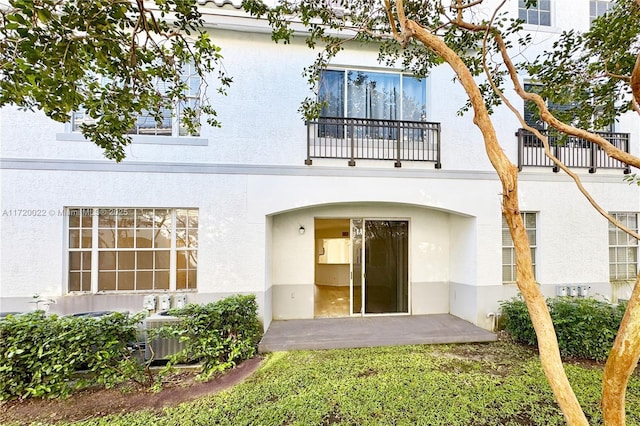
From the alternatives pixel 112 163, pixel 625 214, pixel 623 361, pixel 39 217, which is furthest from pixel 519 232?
pixel 625 214

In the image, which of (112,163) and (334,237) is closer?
(112,163)

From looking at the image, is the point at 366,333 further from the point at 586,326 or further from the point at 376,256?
the point at 586,326

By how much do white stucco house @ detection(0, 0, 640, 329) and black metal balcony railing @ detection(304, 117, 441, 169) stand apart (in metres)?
0.04

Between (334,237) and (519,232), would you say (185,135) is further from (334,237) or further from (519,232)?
(519,232)

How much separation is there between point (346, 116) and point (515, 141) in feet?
14.1

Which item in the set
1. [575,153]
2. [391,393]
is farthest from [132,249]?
[575,153]

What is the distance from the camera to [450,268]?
809 centimetres

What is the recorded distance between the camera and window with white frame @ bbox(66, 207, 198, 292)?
6.27 meters

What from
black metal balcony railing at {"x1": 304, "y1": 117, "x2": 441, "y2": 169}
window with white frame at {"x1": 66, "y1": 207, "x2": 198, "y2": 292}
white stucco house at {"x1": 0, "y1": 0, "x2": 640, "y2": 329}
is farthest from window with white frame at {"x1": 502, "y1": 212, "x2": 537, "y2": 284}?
window with white frame at {"x1": 66, "y1": 207, "x2": 198, "y2": 292}

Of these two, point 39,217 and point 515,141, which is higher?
point 515,141

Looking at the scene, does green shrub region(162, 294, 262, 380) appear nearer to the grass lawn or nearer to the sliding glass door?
the grass lawn

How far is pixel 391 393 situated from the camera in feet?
14.1

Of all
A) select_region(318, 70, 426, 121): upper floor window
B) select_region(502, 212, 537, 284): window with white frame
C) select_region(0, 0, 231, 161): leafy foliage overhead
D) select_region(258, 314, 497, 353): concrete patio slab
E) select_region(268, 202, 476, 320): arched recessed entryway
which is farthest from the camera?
select_region(268, 202, 476, 320): arched recessed entryway

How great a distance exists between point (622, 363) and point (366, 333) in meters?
4.83
